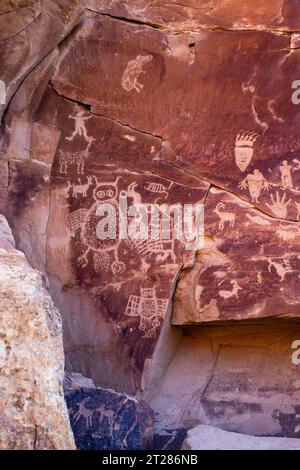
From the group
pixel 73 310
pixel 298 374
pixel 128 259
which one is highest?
pixel 128 259

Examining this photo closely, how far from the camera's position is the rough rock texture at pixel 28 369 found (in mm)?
2785

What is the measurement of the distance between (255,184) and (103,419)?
1.62 meters

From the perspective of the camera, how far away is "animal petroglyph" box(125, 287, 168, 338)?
430 centimetres

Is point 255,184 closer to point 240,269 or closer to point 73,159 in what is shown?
point 240,269

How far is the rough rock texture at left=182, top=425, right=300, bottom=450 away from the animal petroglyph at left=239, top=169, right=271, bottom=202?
4.33 ft

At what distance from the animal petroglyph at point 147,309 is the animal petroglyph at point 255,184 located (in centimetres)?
78

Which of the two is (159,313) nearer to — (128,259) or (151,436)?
(128,259)

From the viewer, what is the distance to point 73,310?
4352mm

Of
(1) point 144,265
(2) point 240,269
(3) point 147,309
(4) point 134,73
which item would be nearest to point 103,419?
(3) point 147,309

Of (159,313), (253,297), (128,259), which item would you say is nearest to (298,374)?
(253,297)

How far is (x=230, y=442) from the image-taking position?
3789 mm

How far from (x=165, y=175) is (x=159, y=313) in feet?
2.59

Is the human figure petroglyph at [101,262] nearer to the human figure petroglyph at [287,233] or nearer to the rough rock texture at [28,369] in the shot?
the human figure petroglyph at [287,233]

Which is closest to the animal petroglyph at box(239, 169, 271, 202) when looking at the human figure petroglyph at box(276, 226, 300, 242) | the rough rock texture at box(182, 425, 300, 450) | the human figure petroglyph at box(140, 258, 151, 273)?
the human figure petroglyph at box(276, 226, 300, 242)
